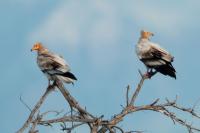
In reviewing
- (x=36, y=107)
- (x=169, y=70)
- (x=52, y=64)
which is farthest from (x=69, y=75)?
(x=169, y=70)

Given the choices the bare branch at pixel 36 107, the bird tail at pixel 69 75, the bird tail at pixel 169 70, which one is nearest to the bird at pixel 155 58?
the bird tail at pixel 169 70

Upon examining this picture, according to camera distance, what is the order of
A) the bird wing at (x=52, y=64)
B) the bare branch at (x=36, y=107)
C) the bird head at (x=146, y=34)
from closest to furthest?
the bare branch at (x=36, y=107)
the bird wing at (x=52, y=64)
the bird head at (x=146, y=34)

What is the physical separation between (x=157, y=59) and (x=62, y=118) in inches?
138

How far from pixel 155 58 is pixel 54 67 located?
2.08 meters

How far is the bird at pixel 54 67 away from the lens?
494 inches

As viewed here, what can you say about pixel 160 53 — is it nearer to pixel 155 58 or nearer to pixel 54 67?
pixel 155 58

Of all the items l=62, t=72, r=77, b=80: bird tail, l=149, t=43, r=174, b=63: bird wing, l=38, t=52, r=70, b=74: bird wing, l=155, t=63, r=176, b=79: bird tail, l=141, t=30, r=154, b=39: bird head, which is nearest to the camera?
l=62, t=72, r=77, b=80: bird tail

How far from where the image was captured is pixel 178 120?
1146 centimetres

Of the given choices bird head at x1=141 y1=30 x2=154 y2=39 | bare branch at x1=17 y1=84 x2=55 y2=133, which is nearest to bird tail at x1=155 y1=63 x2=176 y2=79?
bird head at x1=141 y1=30 x2=154 y2=39

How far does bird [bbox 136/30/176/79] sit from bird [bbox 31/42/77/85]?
1.62m

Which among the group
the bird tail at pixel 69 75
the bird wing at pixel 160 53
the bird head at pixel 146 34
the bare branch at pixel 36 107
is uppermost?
the bird head at pixel 146 34

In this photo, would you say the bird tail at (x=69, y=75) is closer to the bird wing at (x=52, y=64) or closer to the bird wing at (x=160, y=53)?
the bird wing at (x=52, y=64)

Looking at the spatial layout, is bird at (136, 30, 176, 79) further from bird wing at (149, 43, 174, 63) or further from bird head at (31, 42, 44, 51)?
bird head at (31, 42, 44, 51)

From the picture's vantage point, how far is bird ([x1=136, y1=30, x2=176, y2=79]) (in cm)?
1325
